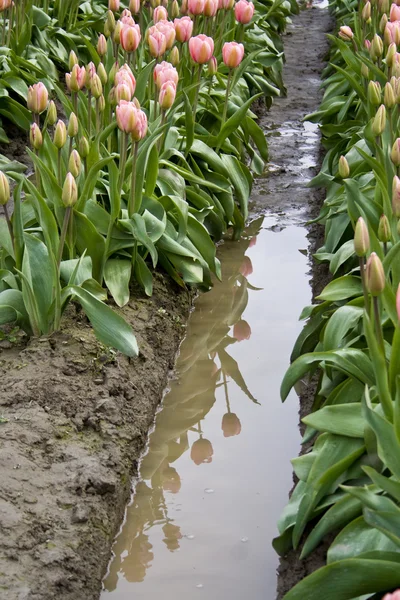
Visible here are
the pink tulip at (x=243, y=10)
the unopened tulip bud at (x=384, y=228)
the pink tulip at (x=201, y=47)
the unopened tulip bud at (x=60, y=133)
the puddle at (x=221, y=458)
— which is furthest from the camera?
the pink tulip at (x=243, y=10)

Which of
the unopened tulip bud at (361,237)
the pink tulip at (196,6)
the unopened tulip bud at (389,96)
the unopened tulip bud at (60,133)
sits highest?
the pink tulip at (196,6)

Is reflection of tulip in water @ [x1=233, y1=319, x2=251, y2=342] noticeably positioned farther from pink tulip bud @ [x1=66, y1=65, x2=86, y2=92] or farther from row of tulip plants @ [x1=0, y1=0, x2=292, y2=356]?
pink tulip bud @ [x1=66, y1=65, x2=86, y2=92]

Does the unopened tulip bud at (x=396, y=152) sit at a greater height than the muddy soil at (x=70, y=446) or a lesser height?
greater

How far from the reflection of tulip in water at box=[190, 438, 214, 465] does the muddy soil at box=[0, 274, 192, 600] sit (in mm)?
184

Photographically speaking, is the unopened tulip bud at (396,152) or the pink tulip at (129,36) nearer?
the unopened tulip bud at (396,152)

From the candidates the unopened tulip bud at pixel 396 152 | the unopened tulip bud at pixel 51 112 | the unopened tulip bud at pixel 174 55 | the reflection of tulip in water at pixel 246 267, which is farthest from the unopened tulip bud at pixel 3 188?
the reflection of tulip in water at pixel 246 267

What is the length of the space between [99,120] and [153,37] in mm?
463

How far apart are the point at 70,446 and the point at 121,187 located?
128 cm

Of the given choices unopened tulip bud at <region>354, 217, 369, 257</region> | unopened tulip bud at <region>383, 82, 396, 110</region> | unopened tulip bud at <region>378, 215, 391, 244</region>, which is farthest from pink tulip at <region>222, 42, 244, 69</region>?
unopened tulip bud at <region>354, 217, 369, 257</region>

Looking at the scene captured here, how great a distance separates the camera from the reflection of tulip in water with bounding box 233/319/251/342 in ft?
13.8

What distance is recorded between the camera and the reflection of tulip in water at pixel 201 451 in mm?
3272

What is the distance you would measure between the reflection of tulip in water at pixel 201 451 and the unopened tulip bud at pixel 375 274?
1398mm

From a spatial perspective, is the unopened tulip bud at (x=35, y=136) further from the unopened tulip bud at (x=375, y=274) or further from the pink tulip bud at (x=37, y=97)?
the unopened tulip bud at (x=375, y=274)

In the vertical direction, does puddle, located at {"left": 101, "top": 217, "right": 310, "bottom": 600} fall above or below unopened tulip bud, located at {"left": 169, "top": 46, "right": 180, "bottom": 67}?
below
